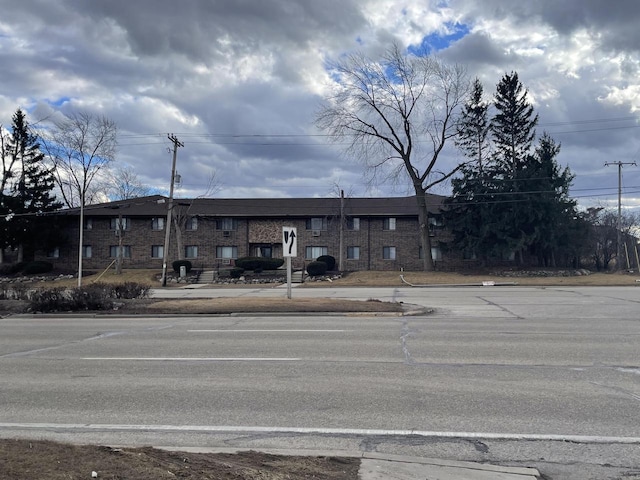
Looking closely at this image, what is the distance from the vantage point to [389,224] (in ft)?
165

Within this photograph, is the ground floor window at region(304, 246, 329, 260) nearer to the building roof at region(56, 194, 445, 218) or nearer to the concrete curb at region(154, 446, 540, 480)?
the building roof at region(56, 194, 445, 218)

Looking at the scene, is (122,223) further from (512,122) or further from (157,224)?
(512,122)

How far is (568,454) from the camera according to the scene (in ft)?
15.6

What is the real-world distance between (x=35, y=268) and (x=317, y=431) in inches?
2001

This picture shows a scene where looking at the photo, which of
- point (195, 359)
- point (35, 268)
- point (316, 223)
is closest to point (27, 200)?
point (35, 268)

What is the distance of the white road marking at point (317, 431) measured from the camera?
→ 5.14 metres

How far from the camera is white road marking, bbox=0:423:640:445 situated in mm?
5137

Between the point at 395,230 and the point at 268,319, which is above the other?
the point at 395,230

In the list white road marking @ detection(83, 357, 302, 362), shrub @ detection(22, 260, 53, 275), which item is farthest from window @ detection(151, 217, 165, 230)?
white road marking @ detection(83, 357, 302, 362)

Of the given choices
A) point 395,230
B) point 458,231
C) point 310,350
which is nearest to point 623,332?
point 310,350

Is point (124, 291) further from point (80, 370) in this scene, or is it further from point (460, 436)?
point (460, 436)

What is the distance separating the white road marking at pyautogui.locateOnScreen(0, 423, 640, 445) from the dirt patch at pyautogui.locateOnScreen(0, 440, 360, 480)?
3.23ft

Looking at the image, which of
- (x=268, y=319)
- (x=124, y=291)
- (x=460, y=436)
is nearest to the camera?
(x=460, y=436)

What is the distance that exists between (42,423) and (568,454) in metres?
5.22
